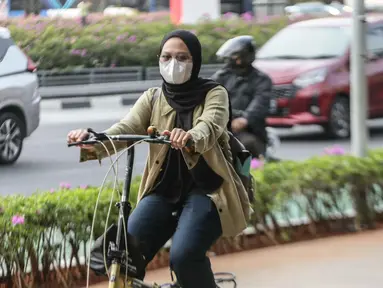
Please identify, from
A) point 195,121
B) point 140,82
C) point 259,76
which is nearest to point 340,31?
point 140,82

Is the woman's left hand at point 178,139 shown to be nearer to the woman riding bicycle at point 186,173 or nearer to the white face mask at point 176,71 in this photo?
the woman riding bicycle at point 186,173

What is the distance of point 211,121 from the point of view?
4027mm

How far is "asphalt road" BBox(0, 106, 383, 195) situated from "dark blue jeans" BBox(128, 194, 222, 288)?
4.45 meters

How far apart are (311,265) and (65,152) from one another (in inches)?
302

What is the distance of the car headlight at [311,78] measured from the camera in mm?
14500

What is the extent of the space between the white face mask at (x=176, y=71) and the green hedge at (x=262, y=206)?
1888 mm

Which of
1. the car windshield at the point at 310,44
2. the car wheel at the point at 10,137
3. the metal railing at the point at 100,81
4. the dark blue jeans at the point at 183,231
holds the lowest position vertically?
the metal railing at the point at 100,81

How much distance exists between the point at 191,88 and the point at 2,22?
18921mm

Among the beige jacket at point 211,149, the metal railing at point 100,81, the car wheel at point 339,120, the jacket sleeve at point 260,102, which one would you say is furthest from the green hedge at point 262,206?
the metal railing at point 100,81

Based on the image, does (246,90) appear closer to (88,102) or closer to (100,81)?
(88,102)

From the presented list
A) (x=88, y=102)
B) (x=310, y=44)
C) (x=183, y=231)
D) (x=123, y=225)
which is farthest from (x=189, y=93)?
(x=88, y=102)

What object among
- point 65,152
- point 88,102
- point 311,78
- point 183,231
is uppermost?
point 183,231

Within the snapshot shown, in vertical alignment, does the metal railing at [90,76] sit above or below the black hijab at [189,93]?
below

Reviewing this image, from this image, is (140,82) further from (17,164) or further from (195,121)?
(195,121)
